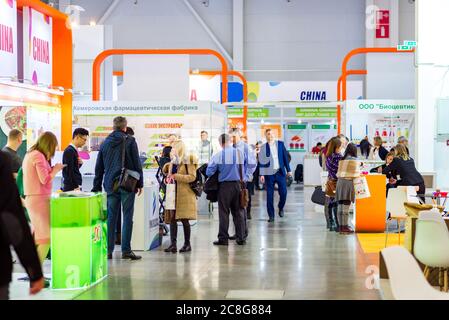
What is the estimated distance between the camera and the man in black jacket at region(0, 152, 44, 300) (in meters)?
2.84

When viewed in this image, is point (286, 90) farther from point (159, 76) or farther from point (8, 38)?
point (8, 38)

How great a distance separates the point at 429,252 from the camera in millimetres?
5492

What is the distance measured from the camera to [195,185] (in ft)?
26.0

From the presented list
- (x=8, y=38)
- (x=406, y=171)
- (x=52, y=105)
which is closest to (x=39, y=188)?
(x=8, y=38)

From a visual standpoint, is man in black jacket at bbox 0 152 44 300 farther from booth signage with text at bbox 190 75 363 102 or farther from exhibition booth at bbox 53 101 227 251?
booth signage with text at bbox 190 75 363 102

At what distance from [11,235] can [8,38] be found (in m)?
6.28

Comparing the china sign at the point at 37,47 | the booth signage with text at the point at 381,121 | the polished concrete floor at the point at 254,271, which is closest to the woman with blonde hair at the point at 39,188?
the polished concrete floor at the point at 254,271

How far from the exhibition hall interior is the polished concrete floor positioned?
0.09ft

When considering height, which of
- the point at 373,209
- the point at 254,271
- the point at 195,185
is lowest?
the point at 254,271

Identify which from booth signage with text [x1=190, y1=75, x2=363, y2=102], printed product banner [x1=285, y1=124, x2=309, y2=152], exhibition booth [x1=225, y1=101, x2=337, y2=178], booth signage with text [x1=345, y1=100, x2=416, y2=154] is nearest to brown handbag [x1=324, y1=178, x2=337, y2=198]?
booth signage with text [x1=345, y1=100, x2=416, y2=154]

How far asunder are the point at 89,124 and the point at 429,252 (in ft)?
24.6

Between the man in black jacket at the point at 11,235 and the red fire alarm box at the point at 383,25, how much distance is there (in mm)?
20206
